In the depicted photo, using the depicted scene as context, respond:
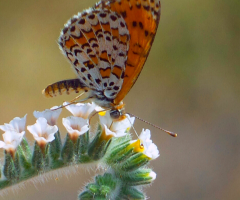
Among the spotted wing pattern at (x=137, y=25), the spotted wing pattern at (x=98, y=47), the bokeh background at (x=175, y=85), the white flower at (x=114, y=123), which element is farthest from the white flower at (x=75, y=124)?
the bokeh background at (x=175, y=85)

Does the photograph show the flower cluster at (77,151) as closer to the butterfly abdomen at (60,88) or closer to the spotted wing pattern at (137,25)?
the butterfly abdomen at (60,88)

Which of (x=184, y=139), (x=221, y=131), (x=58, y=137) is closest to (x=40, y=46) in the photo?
(x=184, y=139)

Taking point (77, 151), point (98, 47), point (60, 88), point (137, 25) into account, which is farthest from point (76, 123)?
point (137, 25)

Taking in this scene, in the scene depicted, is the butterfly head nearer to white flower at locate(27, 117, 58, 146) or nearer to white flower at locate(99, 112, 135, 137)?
white flower at locate(99, 112, 135, 137)

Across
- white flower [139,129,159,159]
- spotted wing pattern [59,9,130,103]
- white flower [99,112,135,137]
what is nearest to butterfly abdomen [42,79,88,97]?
spotted wing pattern [59,9,130,103]

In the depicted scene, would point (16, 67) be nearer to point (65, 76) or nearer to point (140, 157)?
point (65, 76)
